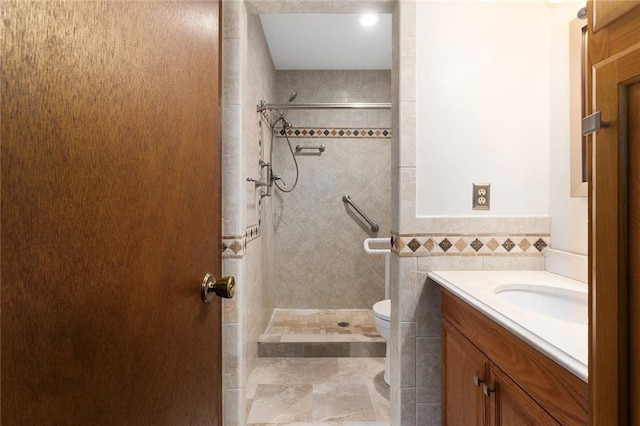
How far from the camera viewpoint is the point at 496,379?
96 cm

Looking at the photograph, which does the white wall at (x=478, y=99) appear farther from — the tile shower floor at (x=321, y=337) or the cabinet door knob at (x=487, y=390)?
the tile shower floor at (x=321, y=337)

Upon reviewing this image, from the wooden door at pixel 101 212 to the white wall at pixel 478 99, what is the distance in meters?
1.07

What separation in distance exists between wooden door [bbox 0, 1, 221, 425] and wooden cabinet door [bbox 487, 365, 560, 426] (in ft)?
2.62

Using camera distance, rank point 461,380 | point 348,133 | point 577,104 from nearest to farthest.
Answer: point 461,380
point 577,104
point 348,133

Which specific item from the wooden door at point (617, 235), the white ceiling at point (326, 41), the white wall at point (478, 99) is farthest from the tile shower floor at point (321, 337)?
the white ceiling at point (326, 41)

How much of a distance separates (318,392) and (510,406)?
1327mm

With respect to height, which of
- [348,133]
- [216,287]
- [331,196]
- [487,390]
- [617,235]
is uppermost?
[348,133]

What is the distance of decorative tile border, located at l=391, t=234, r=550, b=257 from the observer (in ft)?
4.83

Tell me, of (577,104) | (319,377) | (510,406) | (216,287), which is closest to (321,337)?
(319,377)

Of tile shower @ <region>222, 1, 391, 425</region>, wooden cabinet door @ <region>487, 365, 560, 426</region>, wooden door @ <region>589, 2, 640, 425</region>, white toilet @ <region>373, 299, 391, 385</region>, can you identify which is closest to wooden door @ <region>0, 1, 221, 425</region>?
wooden door @ <region>589, 2, 640, 425</region>

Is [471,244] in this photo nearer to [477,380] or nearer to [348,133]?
[477,380]

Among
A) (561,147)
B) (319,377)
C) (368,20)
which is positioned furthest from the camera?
(368,20)

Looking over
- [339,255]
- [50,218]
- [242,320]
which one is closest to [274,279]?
[339,255]

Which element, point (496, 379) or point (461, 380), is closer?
point (496, 379)
